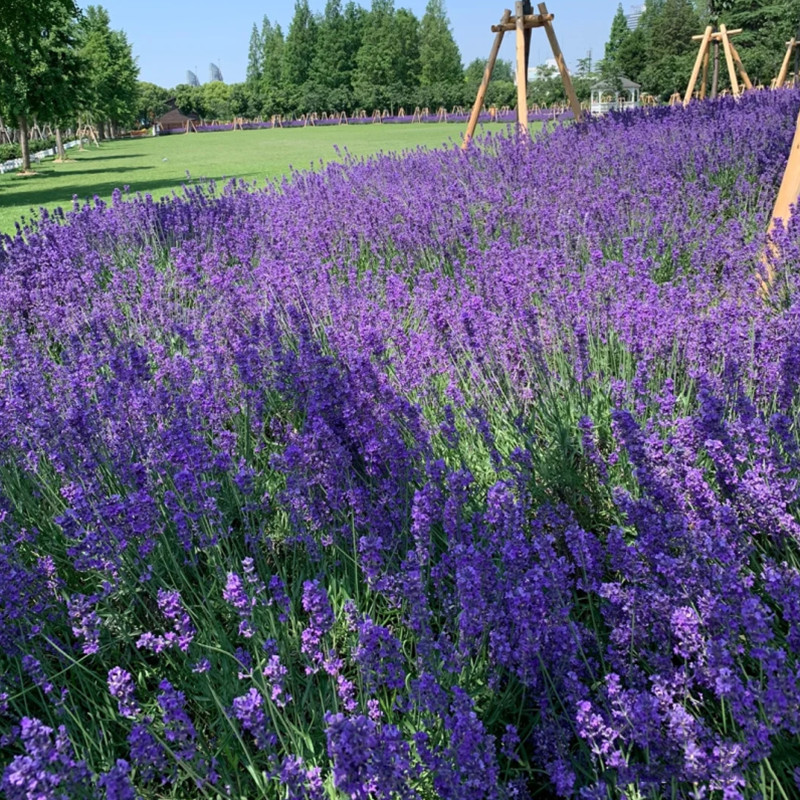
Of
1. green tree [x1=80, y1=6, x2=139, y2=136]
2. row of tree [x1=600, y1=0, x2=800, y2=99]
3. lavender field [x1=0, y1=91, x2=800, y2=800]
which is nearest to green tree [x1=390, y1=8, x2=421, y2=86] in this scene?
row of tree [x1=600, y1=0, x2=800, y2=99]

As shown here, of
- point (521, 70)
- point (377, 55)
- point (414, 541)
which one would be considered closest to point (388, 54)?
point (377, 55)

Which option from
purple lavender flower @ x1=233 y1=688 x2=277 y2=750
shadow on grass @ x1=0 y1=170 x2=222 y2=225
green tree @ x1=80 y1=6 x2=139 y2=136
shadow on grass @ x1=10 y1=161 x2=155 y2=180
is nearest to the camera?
purple lavender flower @ x1=233 y1=688 x2=277 y2=750

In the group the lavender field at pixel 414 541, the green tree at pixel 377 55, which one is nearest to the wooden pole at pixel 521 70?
the lavender field at pixel 414 541

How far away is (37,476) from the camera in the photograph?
9.16 ft

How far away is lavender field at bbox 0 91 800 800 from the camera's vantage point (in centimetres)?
139

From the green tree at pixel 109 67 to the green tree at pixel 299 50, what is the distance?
2330 cm

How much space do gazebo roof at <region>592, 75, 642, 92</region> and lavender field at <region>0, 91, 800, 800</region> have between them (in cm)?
7093

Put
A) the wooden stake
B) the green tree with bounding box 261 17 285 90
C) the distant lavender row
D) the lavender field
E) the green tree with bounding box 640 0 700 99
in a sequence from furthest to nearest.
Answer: the green tree with bounding box 261 17 285 90, the green tree with bounding box 640 0 700 99, the distant lavender row, the wooden stake, the lavender field

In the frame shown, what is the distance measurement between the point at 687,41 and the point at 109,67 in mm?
47478

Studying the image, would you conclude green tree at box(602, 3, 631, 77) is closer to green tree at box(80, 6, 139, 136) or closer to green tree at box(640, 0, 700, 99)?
green tree at box(640, 0, 700, 99)

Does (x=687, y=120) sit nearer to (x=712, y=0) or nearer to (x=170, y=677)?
(x=170, y=677)

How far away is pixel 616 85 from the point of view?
67625mm

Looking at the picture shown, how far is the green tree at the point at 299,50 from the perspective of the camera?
3253 inches

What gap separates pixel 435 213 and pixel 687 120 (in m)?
5.88
